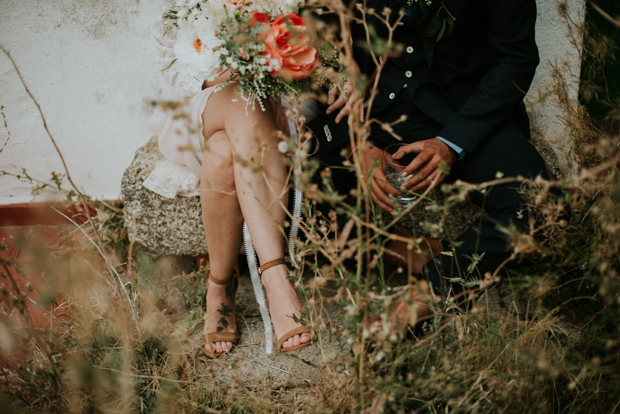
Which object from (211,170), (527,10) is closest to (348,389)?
(211,170)

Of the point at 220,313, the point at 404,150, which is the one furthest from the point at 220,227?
the point at 404,150

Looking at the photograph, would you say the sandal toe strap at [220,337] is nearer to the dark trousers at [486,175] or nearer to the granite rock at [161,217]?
the granite rock at [161,217]

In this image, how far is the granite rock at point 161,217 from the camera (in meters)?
2.39

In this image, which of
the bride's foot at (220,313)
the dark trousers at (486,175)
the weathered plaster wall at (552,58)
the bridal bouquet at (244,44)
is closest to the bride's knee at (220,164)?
the bridal bouquet at (244,44)

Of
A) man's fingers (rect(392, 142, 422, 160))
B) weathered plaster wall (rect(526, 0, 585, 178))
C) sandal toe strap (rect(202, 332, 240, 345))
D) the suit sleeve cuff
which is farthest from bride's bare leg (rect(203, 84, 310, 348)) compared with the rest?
weathered plaster wall (rect(526, 0, 585, 178))

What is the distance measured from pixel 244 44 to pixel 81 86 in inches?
85.3

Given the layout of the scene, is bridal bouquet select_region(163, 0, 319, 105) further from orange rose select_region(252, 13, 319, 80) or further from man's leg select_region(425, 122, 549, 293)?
man's leg select_region(425, 122, 549, 293)

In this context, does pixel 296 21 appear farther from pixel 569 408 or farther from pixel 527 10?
pixel 569 408

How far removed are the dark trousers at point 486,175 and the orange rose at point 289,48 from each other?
0.64m

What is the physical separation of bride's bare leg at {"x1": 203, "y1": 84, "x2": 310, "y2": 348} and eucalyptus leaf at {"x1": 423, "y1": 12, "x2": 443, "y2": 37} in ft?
2.72

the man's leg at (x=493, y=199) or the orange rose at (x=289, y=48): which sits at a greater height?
the orange rose at (x=289, y=48)

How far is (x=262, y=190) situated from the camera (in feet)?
6.13

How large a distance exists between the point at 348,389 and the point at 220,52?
4.24 ft

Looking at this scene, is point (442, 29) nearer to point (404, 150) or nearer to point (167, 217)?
point (404, 150)
